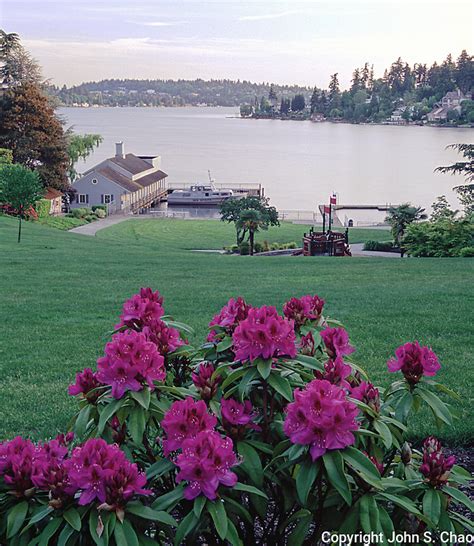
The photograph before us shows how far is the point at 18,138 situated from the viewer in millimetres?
41375

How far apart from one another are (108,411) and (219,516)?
0.49 metres

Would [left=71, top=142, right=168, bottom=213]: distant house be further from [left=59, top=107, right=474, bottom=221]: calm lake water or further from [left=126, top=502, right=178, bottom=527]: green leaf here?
[left=126, top=502, right=178, bottom=527]: green leaf

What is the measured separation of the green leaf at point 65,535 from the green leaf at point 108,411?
32cm

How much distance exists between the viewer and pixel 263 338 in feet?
6.63

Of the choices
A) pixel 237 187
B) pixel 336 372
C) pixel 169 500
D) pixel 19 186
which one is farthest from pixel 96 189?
pixel 169 500

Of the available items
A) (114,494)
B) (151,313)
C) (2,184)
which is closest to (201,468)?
(114,494)

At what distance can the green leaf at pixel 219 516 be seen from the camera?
1671 mm

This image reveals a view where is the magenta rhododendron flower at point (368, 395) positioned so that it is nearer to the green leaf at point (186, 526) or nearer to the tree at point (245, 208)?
the green leaf at point (186, 526)

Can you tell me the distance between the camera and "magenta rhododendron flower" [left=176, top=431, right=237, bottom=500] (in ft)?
5.67

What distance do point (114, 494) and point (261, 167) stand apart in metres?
90.0

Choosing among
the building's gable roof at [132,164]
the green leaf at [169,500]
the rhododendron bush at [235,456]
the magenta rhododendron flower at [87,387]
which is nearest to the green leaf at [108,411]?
the rhododendron bush at [235,456]

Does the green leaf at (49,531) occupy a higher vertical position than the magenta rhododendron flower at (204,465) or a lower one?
lower

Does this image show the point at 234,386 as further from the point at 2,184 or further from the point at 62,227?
the point at 62,227

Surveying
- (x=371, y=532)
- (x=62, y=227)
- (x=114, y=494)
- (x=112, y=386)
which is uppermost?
(x=112, y=386)
